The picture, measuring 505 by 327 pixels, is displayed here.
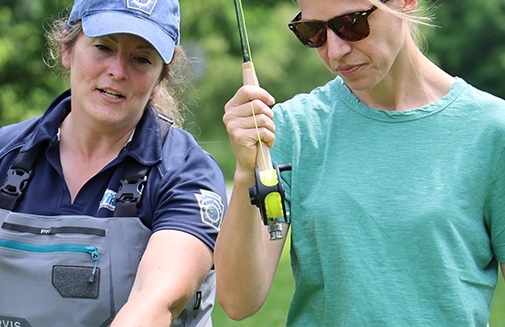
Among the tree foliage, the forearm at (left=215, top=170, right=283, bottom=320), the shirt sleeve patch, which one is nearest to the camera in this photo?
the forearm at (left=215, top=170, right=283, bottom=320)

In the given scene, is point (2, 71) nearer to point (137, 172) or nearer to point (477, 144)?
point (137, 172)

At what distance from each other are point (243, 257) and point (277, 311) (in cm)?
644

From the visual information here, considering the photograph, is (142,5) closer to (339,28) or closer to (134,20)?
(134,20)

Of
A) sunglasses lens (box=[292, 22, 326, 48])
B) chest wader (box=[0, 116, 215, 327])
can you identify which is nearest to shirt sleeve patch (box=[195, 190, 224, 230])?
chest wader (box=[0, 116, 215, 327])

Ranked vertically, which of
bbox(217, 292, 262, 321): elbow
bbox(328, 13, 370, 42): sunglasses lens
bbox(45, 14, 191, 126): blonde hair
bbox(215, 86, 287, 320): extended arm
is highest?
bbox(45, 14, 191, 126): blonde hair

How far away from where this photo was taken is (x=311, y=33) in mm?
3238

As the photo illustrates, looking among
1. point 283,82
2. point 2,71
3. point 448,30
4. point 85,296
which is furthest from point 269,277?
point 283,82

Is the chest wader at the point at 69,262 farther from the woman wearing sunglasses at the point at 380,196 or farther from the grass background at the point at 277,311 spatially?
the grass background at the point at 277,311

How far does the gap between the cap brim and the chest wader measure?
48 cm

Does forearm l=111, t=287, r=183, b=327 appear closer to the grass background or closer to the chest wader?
the chest wader

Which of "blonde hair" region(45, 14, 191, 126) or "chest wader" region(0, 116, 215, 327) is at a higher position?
"blonde hair" region(45, 14, 191, 126)

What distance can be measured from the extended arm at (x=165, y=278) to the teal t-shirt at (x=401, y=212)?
0.48 metres

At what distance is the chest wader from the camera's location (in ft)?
11.9

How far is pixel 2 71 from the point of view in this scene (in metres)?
14.3
